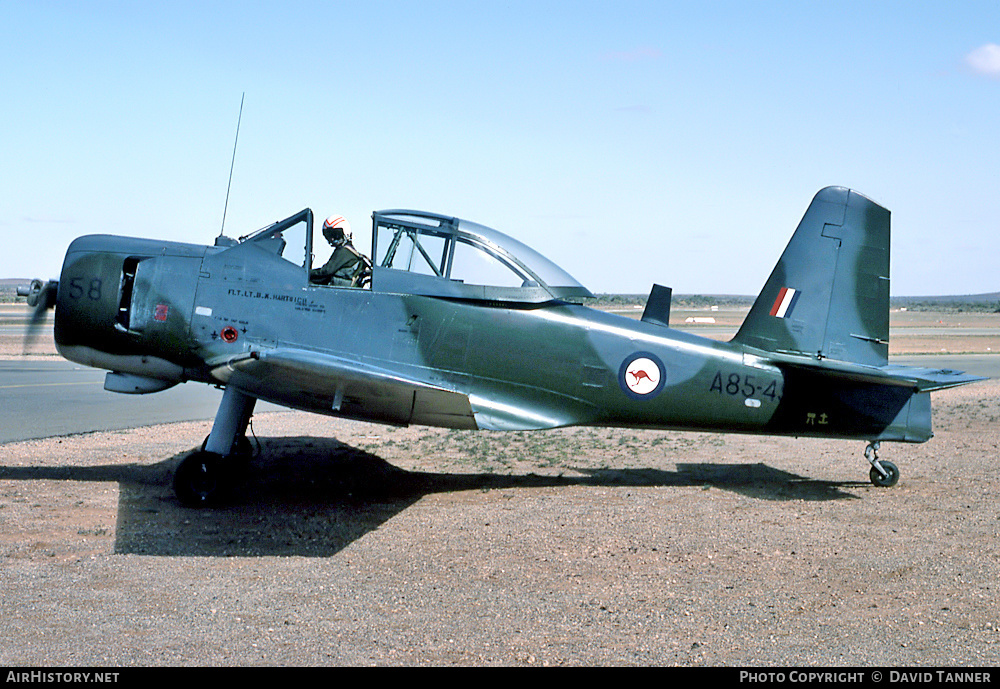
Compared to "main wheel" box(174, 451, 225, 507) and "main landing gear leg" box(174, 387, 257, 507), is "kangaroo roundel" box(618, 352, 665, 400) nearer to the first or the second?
"main landing gear leg" box(174, 387, 257, 507)

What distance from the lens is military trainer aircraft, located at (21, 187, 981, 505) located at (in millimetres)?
7754

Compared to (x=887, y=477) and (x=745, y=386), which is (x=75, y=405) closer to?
(x=745, y=386)

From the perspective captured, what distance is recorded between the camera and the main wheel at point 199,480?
7.72 m

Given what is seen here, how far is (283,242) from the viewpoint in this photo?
799 cm

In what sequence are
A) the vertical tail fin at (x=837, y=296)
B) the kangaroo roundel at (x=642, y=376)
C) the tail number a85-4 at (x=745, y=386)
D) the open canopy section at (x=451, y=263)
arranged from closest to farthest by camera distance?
the open canopy section at (x=451, y=263) → the kangaroo roundel at (x=642, y=376) → the tail number a85-4 at (x=745, y=386) → the vertical tail fin at (x=837, y=296)

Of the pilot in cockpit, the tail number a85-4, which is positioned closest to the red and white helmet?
the pilot in cockpit

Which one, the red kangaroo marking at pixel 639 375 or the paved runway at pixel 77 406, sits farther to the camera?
the paved runway at pixel 77 406

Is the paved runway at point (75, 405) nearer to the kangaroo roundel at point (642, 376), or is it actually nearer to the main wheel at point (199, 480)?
the main wheel at point (199, 480)

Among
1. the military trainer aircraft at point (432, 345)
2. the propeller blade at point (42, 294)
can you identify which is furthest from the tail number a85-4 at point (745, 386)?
the propeller blade at point (42, 294)

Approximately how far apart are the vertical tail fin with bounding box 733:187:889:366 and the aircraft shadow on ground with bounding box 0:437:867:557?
152 cm

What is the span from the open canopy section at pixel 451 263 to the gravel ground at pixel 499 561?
1994mm

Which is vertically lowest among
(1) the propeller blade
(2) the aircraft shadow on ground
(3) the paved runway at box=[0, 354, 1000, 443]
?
(3) the paved runway at box=[0, 354, 1000, 443]

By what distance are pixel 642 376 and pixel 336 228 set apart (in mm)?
3232

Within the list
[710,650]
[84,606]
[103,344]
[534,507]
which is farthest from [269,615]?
[103,344]
